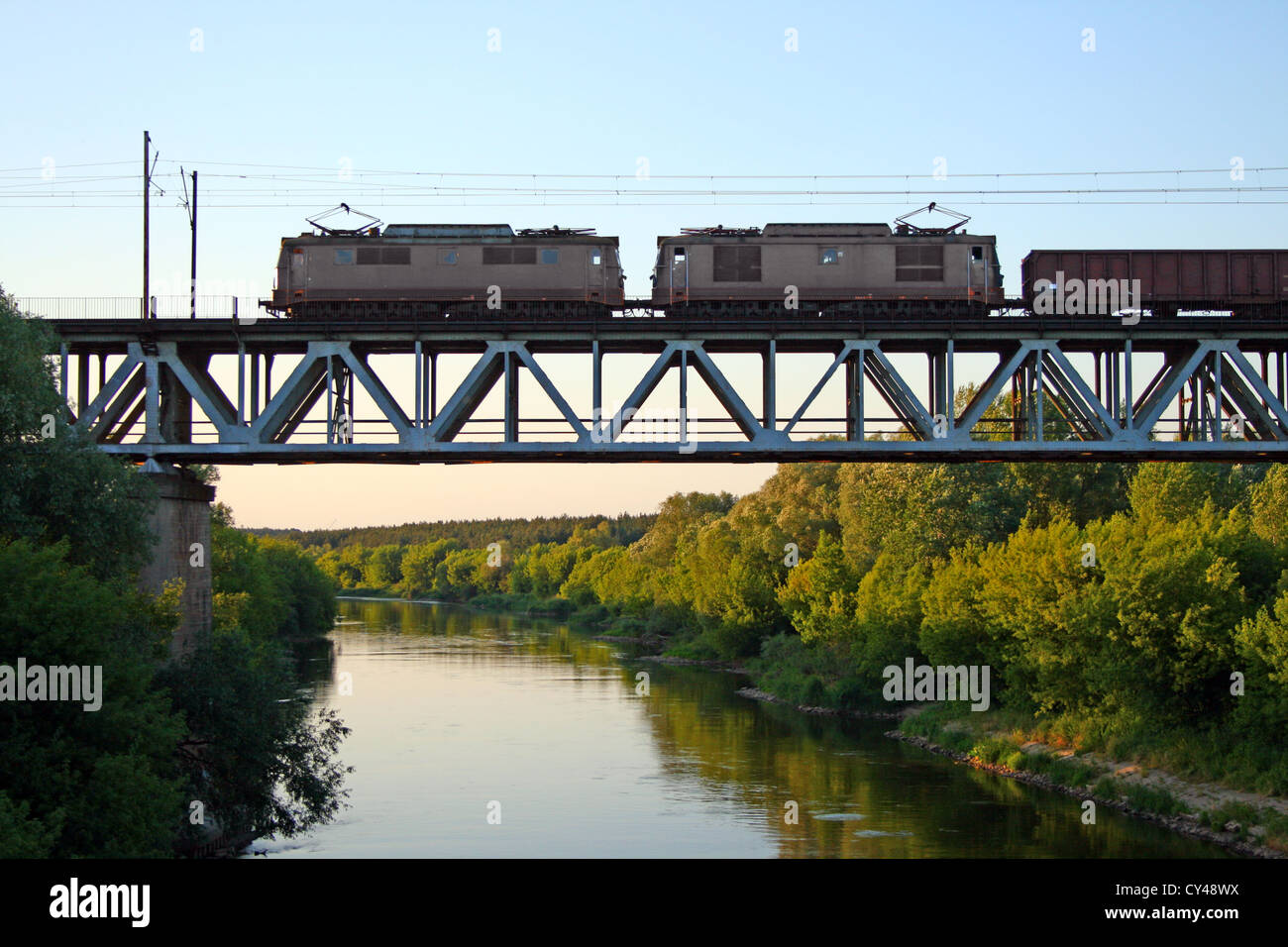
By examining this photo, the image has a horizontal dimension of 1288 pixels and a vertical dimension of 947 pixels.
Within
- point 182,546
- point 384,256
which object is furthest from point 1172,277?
point 182,546

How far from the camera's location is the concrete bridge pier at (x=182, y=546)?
106 ft

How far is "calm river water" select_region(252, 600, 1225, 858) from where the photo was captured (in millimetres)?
37250

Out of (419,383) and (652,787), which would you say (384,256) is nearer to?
(419,383)

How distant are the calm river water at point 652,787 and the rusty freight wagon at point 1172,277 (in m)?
16.0

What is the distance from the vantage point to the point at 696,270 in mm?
37875

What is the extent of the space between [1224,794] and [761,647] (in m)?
45.6

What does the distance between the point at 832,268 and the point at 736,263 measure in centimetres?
296

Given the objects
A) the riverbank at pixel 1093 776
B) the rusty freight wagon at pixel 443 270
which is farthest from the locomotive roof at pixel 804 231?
the riverbank at pixel 1093 776

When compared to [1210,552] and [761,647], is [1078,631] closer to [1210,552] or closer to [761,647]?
[1210,552]

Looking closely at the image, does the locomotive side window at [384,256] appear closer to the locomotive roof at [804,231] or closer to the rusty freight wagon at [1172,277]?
the locomotive roof at [804,231]

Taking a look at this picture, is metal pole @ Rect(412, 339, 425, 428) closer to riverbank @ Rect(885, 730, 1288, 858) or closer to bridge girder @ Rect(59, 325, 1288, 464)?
bridge girder @ Rect(59, 325, 1288, 464)

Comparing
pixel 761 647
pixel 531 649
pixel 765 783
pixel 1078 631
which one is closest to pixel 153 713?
pixel 765 783

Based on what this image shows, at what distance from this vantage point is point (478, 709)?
6444 cm
